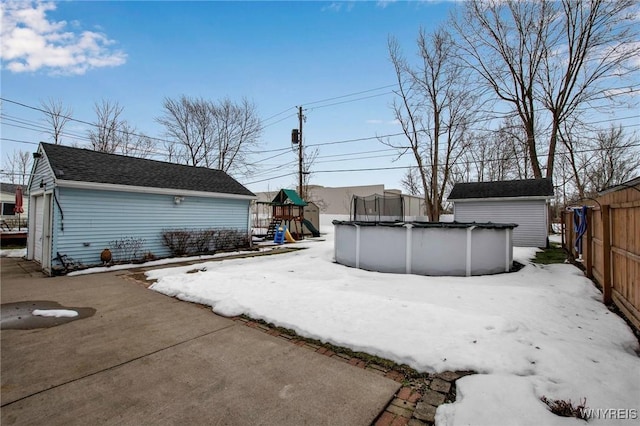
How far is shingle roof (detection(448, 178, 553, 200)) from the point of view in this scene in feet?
46.1

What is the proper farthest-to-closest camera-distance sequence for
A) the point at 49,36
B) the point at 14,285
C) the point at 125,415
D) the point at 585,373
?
the point at 49,36 < the point at 14,285 < the point at 585,373 < the point at 125,415

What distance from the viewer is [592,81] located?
54.2 feet

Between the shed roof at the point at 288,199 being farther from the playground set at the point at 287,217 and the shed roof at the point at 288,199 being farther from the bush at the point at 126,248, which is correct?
the bush at the point at 126,248

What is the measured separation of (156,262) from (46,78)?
11.5 metres

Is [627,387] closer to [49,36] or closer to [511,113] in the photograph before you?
[49,36]

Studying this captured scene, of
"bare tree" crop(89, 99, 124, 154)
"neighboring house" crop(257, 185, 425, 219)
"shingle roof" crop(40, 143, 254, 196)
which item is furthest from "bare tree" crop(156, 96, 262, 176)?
"shingle roof" crop(40, 143, 254, 196)

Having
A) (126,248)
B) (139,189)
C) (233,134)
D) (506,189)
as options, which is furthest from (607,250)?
(233,134)

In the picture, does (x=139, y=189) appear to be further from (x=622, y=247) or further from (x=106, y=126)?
(x=106, y=126)

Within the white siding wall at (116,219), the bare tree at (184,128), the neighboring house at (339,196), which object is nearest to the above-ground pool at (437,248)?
the white siding wall at (116,219)

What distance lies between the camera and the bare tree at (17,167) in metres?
29.0

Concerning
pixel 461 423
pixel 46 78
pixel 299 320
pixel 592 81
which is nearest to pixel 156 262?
pixel 299 320

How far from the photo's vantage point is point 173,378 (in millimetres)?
2645

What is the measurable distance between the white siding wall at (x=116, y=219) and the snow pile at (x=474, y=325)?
2976mm

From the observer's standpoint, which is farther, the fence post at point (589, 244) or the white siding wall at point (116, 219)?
the white siding wall at point (116, 219)
